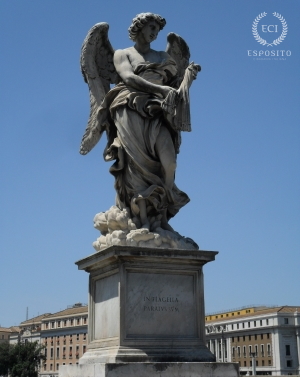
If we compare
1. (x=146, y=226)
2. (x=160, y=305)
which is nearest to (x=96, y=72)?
(x=146, y=226)

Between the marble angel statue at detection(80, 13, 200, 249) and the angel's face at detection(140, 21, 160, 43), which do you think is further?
the angel's face at detection(140, 21, 160, 43)

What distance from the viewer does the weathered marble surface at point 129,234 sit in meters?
9.75

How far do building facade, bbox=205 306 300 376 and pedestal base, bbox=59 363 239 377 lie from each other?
11107cm

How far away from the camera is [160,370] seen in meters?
8.78

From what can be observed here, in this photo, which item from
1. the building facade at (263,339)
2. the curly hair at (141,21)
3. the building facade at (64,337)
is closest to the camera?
the curly hair at (141,21)

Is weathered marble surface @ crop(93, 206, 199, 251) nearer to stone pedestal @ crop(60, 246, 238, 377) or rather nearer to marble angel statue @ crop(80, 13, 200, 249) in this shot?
marble angel statue @ crop(80, 13, 200, 249)

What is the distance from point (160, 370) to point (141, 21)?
239 inches

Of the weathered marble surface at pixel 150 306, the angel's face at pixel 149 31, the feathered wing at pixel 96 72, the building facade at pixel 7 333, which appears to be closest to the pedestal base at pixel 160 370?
the weathered marble surface at pixel 150 306

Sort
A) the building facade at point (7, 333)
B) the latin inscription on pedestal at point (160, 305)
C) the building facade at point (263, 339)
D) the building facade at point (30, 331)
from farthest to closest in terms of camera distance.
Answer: the building facade at point (7, 333) → the building facade at point (30, 331) → the building facade at point (263, 339) → the latin inscription on pedestal at point (160, 305)

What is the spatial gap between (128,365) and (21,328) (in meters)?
159

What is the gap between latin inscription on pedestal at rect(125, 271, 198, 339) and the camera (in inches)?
366

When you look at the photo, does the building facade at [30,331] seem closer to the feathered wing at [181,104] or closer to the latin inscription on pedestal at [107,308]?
the latin inscription on pedestal at [107,308]

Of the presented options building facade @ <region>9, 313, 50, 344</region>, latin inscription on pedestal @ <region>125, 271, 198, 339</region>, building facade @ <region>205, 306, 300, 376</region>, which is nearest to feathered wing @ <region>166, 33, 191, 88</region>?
latin inscription on pedestal @ <region>125, 271, 198, 339</region>

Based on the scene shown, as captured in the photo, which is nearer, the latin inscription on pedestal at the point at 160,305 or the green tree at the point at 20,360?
the latin inscription on pedestal at the point at 160,305
